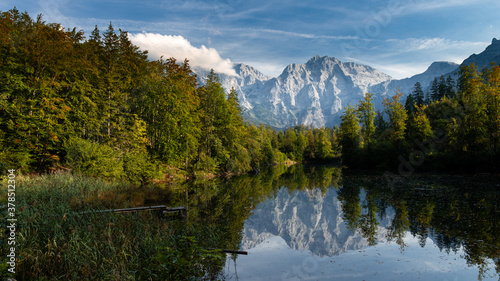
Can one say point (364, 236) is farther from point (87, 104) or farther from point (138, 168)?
point (87, 104)

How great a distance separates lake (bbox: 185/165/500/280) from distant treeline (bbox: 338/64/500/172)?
762 inches

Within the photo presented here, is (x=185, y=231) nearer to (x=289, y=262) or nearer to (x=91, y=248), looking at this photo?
(x=91, y=248)

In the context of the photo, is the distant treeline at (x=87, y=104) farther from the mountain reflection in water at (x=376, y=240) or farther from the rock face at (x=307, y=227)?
Answer: the mountain reflection in water at (x=376, y=240)

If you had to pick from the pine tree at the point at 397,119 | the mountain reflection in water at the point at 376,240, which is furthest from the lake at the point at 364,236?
the pine tree at the point at 397,119

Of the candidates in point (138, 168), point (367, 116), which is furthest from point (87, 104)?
point (367, 116)

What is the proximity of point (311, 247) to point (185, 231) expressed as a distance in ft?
19.6

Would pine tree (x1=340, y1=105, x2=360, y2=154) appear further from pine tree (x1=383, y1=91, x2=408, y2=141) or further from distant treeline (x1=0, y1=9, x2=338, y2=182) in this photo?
distant treeline (x1=0, y1=9, x2=338, y2=182)

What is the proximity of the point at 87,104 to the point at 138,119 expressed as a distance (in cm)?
582

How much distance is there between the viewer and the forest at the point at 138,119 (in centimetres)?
2086

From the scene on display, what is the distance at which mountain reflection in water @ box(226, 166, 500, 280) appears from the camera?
8.66m

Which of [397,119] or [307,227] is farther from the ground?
[397,119]

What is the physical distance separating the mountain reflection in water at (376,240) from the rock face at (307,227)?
0.15 feet

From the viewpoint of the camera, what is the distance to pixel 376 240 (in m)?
11.9

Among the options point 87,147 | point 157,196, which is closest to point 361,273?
point 157,196
